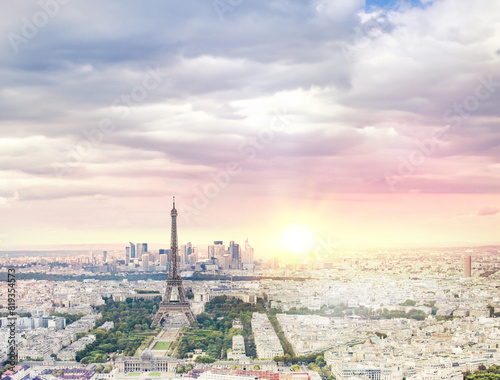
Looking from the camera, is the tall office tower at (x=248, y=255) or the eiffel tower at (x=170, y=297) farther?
the tall office tower at (x=248, y=255)

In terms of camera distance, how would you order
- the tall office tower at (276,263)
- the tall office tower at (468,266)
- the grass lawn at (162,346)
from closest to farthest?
the grass lawn at (162,346) < the tall office tower at (468,266) < the tall office tower at (276,263)

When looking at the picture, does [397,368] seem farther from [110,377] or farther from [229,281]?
[229,281]

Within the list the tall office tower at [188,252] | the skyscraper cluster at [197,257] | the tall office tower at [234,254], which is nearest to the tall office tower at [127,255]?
the skyscraper cluster at [197,257]

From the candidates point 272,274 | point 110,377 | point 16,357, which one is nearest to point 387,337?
point 110,377

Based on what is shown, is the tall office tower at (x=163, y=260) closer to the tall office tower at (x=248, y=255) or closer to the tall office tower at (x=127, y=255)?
the tall office tower at (x=127, y=255)

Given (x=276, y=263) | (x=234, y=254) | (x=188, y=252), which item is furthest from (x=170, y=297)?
(x=188, y=252)

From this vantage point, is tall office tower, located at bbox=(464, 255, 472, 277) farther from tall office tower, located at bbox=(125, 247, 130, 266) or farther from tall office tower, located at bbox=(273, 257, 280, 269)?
tall office tower, located at bbox=(125, 247, 130, 266)

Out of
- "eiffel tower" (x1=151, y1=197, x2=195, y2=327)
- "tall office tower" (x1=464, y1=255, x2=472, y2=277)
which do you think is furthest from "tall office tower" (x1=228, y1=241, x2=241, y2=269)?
"eiffel tower" (x1=151, y1=197, x2=195, y2=327)
